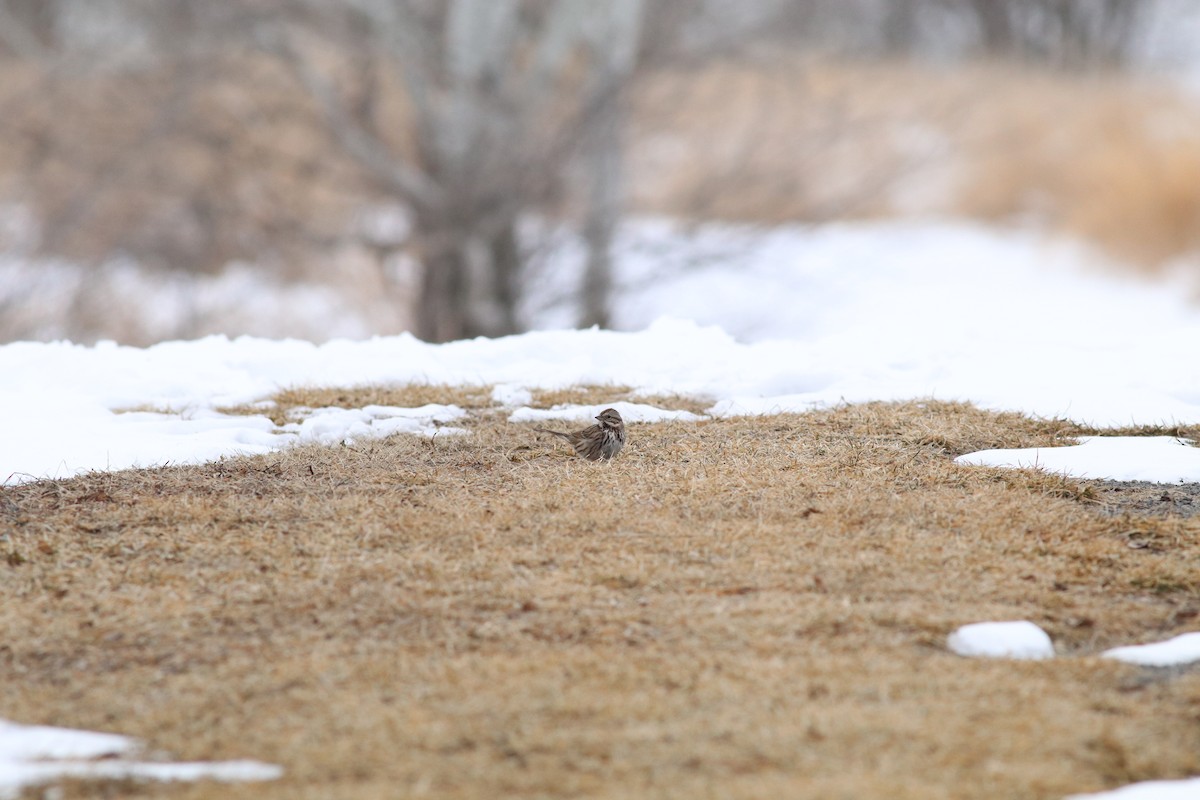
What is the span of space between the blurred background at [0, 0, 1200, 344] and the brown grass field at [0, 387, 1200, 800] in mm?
8537

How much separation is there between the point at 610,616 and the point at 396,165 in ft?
33.3

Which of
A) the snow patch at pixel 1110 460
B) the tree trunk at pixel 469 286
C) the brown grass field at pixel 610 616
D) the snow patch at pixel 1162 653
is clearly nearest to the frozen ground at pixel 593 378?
the snow patch at pixel 1110 460

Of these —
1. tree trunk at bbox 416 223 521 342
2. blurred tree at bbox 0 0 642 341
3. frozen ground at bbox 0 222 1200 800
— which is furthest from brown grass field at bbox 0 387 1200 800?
→ blurred tree at bbox 0 0 642 341

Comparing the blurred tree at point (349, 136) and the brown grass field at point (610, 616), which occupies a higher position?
the blurred tree at point (349, 136)

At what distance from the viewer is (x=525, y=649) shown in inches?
143

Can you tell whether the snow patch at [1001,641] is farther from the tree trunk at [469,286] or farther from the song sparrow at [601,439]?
the tree trunk at [469,286]

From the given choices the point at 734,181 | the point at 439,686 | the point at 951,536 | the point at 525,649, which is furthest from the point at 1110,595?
the point at 734,181

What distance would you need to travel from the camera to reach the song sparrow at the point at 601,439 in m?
5.05

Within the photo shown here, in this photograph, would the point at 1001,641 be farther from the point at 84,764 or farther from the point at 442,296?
the point at 442,296

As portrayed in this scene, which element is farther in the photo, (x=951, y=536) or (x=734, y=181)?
(x=734, y=181)

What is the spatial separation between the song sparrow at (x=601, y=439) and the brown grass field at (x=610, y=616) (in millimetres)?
78

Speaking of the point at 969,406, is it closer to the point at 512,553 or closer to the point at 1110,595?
the point at 1110,595

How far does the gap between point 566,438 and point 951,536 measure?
1.61 meters

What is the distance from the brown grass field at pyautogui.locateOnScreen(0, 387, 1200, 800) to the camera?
122 inches
